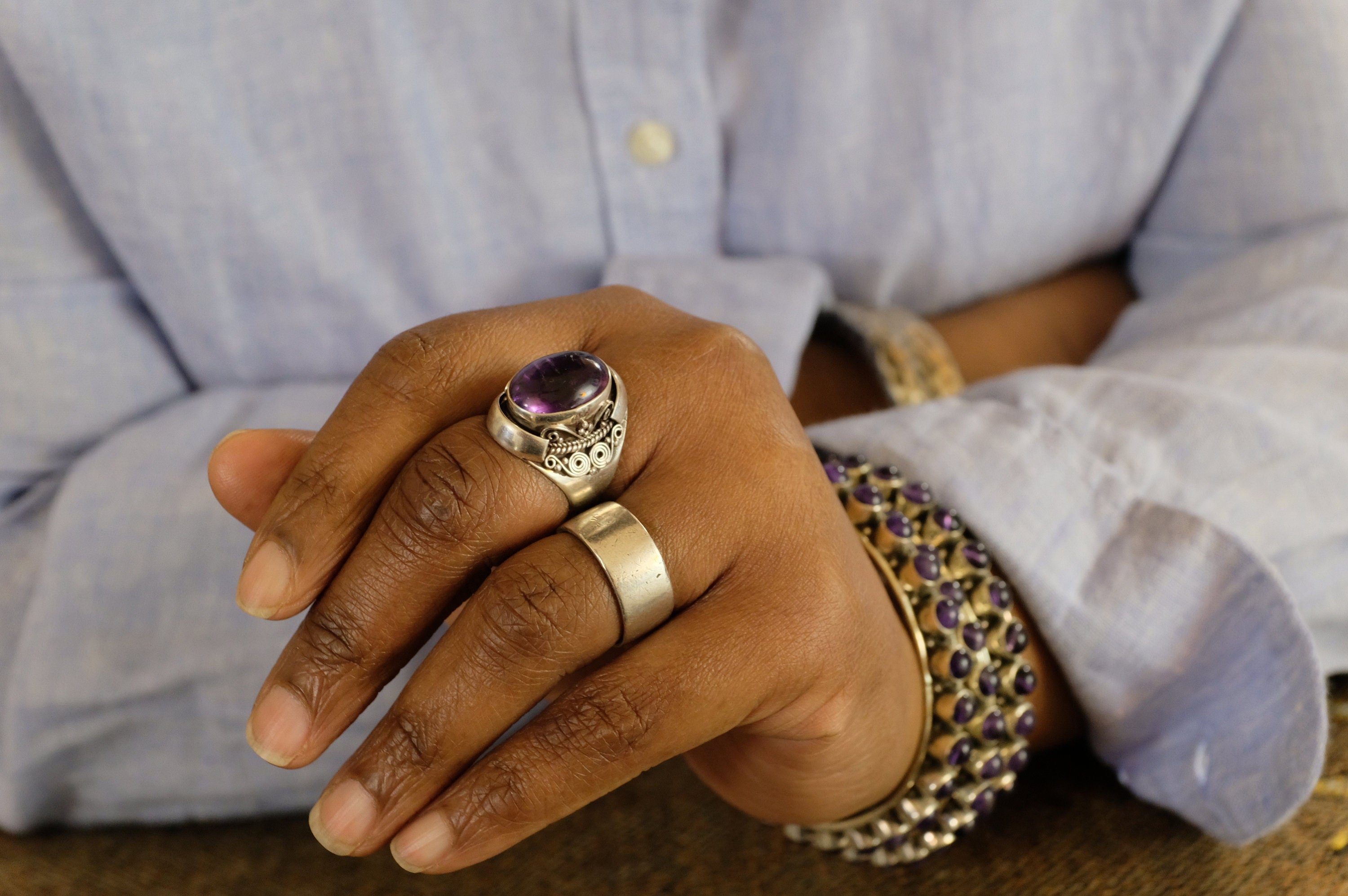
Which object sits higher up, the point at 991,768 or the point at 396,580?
the point at 396,580

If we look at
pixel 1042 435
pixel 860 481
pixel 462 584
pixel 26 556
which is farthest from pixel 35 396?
pixel 1042 435

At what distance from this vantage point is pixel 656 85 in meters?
0.69

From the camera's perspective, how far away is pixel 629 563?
0.34m

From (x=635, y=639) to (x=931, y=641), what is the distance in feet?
0.60

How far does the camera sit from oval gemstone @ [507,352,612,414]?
34cm

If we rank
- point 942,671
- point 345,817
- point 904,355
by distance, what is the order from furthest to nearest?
1. point 904,355
2. point 942,671
3. point 345,817

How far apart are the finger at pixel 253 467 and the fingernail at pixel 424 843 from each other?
153 millimetres

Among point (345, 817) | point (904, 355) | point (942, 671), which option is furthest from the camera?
point (904, 355)

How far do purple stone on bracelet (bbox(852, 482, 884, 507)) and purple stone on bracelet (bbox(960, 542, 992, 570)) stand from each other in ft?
0.18

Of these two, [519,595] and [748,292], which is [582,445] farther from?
[748,292]

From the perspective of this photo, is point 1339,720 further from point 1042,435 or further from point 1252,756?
point 1042,435

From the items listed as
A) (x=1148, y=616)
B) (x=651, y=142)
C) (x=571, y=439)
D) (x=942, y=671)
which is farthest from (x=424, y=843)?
(x=651, y=142)

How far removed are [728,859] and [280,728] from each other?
0.96ft

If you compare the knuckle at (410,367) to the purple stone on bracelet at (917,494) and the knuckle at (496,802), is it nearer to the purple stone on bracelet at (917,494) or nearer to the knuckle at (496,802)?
the knuckle at (496,802)
